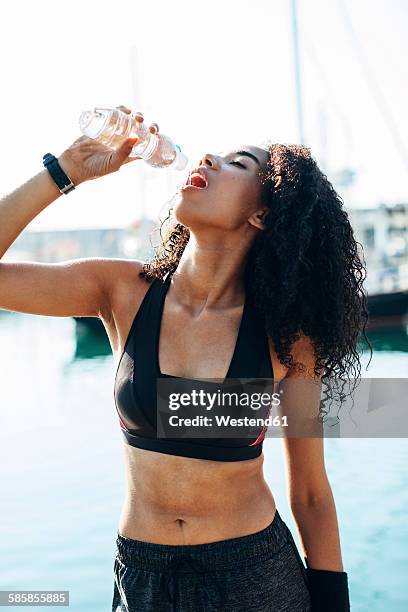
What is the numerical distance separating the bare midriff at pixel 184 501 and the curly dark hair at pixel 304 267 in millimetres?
295

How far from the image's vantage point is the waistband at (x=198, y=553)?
4.86ft

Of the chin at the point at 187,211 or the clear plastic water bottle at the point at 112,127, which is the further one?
the clear plastic water bottle at the point at 112,127

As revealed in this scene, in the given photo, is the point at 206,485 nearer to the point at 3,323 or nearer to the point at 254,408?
the point at 254,408

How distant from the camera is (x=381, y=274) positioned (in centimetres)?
2178

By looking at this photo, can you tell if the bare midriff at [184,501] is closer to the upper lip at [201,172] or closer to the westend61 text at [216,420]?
the westend61 text at [216,420]

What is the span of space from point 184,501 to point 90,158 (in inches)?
30.4

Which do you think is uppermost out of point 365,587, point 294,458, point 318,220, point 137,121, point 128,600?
point 137,121

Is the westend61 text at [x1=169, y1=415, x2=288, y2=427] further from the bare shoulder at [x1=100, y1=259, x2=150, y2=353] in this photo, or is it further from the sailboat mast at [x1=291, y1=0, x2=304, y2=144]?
the sailboat mast at [x1=291, y1=0, x2=304, y2=144]

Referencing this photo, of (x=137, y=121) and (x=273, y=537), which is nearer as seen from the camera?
(x=273, y=537)

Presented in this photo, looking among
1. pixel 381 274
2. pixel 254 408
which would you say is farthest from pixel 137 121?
pixel 381 274

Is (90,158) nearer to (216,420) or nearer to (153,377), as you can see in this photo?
(153,377)

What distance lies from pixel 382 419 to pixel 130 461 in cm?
678

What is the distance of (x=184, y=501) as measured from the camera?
1516 millimetres

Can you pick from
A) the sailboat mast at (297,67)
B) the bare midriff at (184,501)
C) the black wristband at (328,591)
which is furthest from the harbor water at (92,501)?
the sailboat mast at (297,67)
